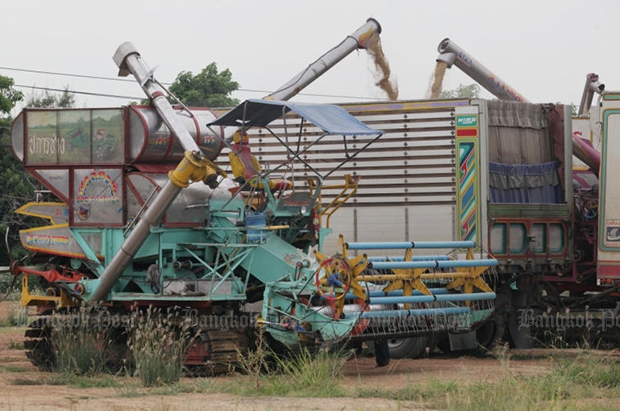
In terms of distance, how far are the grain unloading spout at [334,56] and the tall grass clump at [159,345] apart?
28.4ft

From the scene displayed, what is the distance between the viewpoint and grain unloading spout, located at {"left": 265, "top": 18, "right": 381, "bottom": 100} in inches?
888

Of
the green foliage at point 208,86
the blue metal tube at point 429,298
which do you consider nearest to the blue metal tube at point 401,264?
the blue metal tube at point 429,298

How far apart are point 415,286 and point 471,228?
2742 mm

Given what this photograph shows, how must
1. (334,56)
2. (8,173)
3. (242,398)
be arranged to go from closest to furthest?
(242,398)
(334,56)
(8,173)

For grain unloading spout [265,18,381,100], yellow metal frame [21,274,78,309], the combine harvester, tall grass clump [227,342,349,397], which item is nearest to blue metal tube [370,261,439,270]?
the combine harvester

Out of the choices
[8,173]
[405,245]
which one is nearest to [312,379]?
[405,245]

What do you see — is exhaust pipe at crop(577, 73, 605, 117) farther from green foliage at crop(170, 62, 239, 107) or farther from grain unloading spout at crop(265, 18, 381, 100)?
green foliage at crop(170, 62, 239, 107)

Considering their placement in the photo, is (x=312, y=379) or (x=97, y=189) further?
(x=97, y=189)

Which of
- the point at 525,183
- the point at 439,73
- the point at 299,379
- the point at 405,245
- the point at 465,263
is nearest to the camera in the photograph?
the point at 299,379

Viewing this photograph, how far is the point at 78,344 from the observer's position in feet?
47.5

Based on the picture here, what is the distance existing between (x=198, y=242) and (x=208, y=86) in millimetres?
25706

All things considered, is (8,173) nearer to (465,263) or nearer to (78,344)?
(78,344)

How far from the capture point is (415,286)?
14.2 m

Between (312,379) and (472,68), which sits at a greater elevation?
(472,68)
